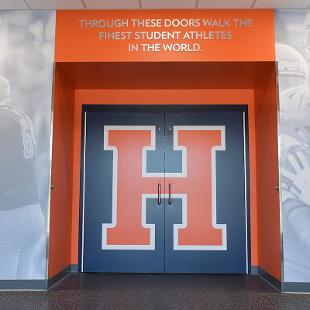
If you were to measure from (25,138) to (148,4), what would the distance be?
2015mm

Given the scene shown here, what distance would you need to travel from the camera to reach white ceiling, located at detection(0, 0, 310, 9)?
4.49m

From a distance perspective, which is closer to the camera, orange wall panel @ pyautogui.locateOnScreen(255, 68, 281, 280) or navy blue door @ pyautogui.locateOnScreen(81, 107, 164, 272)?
orange wall panel @ pyautogui.locateOnScreen(255, 68, 281, 280)

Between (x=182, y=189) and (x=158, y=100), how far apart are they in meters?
1.26

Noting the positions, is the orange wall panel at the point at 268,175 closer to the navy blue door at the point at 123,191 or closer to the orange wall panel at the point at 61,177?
the navy blue door at the point at 123,191

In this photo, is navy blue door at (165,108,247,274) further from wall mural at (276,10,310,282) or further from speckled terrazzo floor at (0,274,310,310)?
wall mural at (276,10,310,282)

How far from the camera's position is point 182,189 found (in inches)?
217

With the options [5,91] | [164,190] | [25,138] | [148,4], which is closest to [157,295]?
[164,190]

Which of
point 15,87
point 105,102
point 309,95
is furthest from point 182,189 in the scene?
point 15,87

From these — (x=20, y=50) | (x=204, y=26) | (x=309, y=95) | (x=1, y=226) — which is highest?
(x=204, y=26)

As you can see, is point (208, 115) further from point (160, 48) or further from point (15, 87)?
point (15, 87)

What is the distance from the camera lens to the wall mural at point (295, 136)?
14.4 feet

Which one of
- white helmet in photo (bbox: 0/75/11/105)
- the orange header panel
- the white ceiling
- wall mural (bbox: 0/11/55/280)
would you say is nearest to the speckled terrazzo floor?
wall mural (bbox: 0/11/55/280)

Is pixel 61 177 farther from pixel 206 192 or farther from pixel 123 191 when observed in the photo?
pixel 206 192

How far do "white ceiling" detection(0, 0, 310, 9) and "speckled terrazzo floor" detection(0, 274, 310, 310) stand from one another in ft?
10.2
